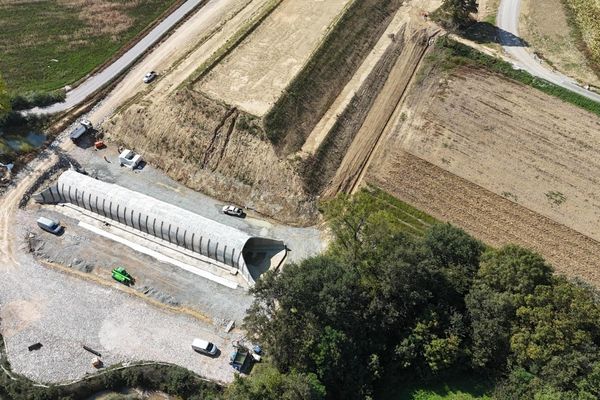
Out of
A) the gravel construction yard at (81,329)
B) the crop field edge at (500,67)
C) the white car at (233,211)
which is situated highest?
the crop field edge at (500,67)

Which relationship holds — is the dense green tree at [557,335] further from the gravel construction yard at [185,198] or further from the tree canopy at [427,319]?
the gravel construction yard at [185,198]

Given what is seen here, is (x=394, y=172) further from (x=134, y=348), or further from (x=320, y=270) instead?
(x=134, y=348)

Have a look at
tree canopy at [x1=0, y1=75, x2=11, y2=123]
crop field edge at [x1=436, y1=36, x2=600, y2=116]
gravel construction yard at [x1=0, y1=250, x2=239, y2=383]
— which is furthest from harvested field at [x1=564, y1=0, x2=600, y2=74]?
tree canopy at [x1=0, y1=75, x2=11, y2=123]

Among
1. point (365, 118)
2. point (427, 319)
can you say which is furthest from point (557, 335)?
point (365, 118)

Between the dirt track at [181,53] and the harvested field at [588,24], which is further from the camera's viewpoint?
the harvested field at [588,24]

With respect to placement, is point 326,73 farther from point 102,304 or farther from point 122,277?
point 102,304

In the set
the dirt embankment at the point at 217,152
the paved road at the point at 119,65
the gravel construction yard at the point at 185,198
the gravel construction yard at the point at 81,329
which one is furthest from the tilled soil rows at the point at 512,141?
the paved road at the point at 119,65

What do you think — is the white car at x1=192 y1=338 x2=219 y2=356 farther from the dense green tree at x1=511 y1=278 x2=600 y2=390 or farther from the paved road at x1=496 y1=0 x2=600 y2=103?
the paved road at x1=496 y1=0 x2=600 y2=103
